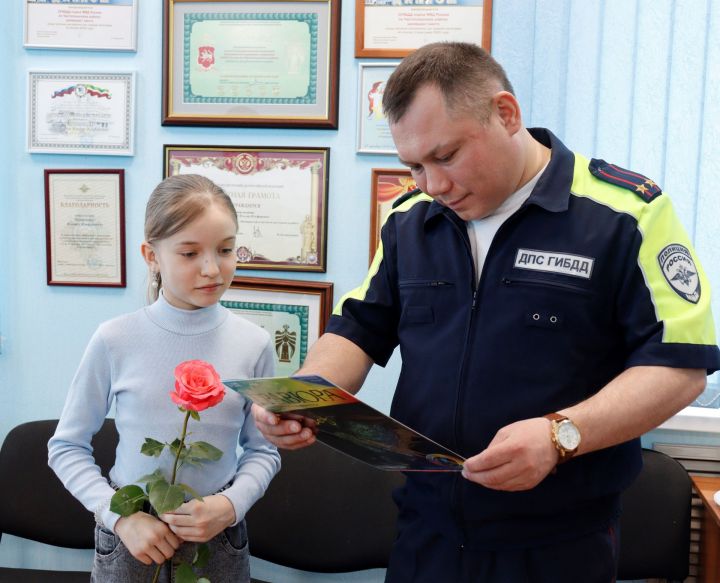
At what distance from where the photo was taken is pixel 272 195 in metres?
2.27

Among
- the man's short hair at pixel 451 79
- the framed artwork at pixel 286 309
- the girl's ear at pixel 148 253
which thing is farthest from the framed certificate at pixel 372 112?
the man's short hair at pixel 451 79

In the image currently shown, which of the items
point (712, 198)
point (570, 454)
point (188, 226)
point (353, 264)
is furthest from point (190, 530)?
point (712, 198)

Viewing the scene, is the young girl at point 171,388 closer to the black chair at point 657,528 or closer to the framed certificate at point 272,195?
the framed certificate at point 272,195

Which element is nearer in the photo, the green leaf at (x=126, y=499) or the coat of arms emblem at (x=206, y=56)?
the green leaf at (x=126, y=499)

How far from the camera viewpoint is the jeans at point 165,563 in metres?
1.46

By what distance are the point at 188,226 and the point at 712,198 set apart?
4.71ft

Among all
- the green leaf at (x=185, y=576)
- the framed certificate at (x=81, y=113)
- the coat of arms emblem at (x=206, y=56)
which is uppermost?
the coat of arms emblem at (x=206, y=56)

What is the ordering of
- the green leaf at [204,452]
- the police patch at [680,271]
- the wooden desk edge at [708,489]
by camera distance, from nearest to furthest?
the police patch at [680,271], the green leaf at [204,452], the wooden desk edge at [708,489]

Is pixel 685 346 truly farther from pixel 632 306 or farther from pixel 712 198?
pixel 712 198

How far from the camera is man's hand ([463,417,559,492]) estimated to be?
1035 millimetres

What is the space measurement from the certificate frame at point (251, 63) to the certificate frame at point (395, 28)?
72 mm

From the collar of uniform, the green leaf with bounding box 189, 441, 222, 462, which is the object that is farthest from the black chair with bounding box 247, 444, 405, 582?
the collar of uniform

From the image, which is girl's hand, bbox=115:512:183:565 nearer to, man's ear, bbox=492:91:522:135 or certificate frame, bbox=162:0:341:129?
man's ear, bbox=492:91:522:135

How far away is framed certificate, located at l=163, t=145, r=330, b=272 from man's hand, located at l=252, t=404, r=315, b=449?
107 centimetres
